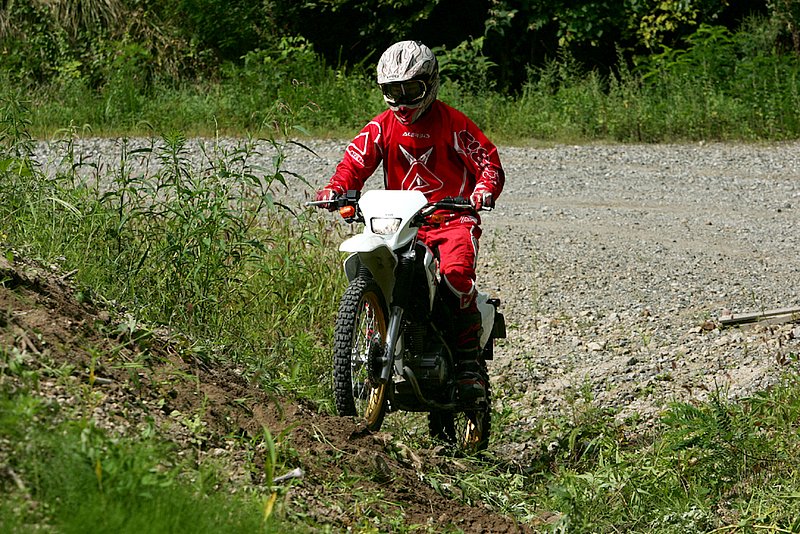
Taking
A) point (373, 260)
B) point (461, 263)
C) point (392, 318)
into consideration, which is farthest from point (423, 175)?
point (392, 318)

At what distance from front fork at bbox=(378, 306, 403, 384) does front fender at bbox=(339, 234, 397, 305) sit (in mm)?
162

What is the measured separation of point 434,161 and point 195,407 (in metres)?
2.15

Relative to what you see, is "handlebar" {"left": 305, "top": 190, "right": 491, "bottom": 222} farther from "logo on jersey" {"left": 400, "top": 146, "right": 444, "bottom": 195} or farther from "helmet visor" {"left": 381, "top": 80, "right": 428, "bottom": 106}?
"helmet visor" {"left": 381, "top": 80, "right": 428, "bottom": 106}

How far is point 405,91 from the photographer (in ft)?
18.5

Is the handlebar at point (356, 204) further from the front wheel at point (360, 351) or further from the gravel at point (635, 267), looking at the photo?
the gravel at point (635, 267)

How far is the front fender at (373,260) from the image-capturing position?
501cm

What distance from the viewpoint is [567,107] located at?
51.2 ft

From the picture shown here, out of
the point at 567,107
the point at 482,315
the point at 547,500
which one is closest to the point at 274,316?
the point at 482,315

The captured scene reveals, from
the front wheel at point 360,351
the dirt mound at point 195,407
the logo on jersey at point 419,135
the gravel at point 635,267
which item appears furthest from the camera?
the gravel at point 635,267

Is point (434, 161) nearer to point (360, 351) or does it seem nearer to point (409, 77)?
point (409, 77)

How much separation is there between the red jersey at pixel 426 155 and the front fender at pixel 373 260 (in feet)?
2.04

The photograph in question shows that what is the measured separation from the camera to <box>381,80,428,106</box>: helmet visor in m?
5.62

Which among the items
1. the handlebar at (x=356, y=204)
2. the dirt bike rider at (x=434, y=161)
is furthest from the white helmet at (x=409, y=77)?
the handlebar at (x=356, y=204)

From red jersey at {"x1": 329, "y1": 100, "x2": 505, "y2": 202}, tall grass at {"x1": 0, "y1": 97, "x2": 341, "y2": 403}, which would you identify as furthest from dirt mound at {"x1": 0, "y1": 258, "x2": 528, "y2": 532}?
red jersey at {"x1": 329, "y1": 100, "x2": 505, "y2": 202}
